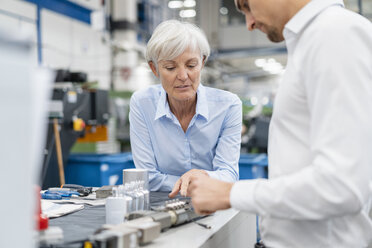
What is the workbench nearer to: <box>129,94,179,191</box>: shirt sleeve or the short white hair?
<box>129,94,179,191</box>: shirt sleeve

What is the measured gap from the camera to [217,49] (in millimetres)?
13906

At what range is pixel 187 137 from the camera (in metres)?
1.80

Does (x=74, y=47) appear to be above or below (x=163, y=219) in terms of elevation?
above

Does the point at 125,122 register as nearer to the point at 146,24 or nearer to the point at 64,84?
the point at 64,84

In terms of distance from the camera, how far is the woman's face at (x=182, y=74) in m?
1.68

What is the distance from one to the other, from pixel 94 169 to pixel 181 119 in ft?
7.98

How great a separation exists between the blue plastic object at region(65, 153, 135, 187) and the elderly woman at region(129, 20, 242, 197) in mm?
2282

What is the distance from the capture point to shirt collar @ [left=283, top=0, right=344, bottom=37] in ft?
3.01

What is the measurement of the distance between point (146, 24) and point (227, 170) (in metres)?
9.28

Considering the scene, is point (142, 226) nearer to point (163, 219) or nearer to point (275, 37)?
point (163, 219)

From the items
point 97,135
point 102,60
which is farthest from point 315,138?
point 102,60

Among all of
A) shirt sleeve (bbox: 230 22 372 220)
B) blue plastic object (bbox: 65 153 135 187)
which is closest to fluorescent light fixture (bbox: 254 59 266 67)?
blue plastic object (bbox: 65 153 135 187)

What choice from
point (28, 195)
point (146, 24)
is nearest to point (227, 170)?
point (28, 195)

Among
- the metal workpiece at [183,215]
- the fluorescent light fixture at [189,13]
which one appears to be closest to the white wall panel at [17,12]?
the metal workpiece at [183,215]
